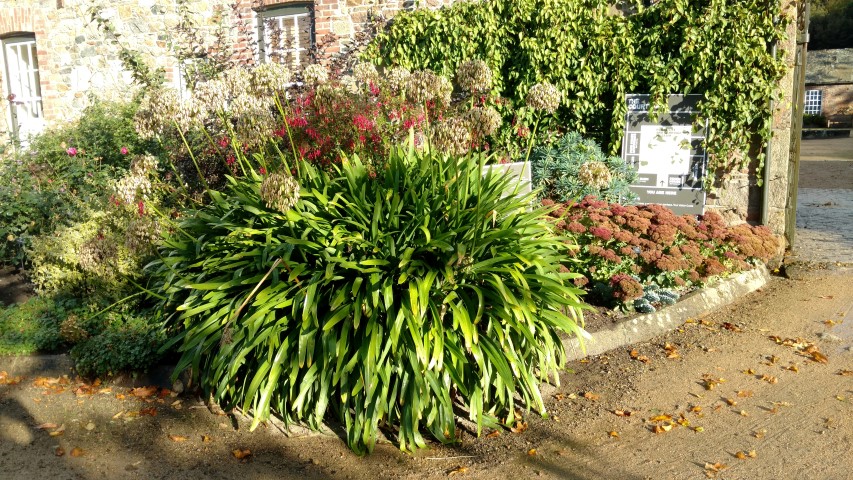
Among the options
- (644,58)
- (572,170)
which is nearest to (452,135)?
(572,170)

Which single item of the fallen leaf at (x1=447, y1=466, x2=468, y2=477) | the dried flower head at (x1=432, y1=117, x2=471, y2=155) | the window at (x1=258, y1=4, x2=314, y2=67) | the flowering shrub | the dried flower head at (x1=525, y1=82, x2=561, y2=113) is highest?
the window at (x1=258, y1=4, x2=314, y2=67)

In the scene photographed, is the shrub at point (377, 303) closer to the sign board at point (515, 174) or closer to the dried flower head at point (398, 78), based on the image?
the sign board at point (515, 174)

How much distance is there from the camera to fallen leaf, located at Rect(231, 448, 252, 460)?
13.5 feet

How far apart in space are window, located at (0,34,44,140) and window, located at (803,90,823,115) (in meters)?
37.1

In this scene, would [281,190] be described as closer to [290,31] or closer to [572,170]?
[572,170]

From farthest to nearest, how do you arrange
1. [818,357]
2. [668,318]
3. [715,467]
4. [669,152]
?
[669,152] → [668,318] → [818,357] → [715,467]

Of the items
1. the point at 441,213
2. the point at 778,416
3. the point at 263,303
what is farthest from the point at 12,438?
the point at 778,416

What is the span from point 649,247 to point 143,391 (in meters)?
4.27

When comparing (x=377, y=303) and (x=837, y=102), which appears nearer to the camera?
(x=377, y=303)

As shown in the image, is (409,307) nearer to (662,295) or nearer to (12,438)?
(12,438)

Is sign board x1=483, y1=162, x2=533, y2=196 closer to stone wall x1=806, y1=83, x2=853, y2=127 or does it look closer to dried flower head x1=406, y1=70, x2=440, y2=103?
dried flower head x1=406, y1=70, x2=440, y2=103

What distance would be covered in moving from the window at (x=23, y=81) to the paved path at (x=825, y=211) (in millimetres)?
11669

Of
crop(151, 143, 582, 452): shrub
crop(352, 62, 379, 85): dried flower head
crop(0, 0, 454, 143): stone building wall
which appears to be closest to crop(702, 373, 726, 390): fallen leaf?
crop(151, 143, 582, 452): shrub

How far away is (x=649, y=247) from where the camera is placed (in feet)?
21.9
